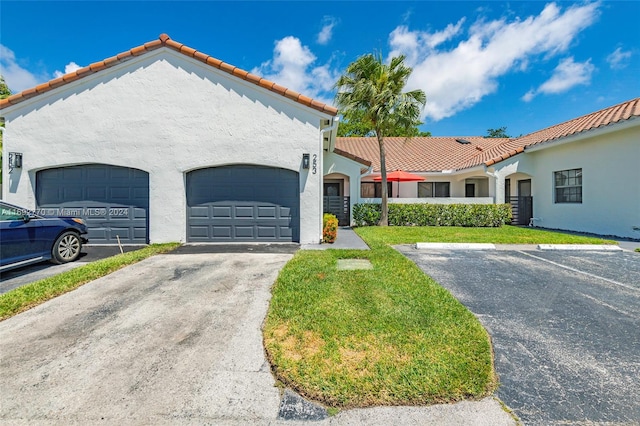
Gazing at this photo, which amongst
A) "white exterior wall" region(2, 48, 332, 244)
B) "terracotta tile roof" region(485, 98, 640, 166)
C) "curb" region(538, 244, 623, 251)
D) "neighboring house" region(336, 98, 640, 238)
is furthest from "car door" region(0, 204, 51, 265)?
"terracotta tile roof" region(485, 98, 640, 166)

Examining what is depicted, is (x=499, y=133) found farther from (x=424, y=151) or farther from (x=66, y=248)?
(x=66, y=248)

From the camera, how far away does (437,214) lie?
1425 centimetres

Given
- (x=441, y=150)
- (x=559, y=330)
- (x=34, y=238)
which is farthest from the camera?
(x=441, y=150)

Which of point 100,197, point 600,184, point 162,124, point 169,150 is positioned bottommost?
point 100,197

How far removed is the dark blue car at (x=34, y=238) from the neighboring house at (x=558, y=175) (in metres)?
→ 10.8

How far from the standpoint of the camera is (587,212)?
1183 centimetres

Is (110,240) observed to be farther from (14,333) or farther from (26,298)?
(14,333)

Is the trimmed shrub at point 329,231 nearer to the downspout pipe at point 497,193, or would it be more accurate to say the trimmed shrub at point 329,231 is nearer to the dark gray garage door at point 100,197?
the dark gray garage door at point 100,197

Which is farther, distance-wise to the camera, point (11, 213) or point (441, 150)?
point (441, 150)

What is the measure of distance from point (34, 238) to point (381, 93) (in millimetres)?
11957

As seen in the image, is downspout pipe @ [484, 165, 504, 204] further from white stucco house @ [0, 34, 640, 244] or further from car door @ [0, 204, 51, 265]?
car door @ [0, 204, 51, 265]

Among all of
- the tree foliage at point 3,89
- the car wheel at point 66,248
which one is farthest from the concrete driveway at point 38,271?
the tree foliage at point 3,89

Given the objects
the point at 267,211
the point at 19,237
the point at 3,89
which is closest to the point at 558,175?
the point at 267,211

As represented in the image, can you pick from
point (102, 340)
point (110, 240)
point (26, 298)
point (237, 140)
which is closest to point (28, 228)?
point (26, 298)
